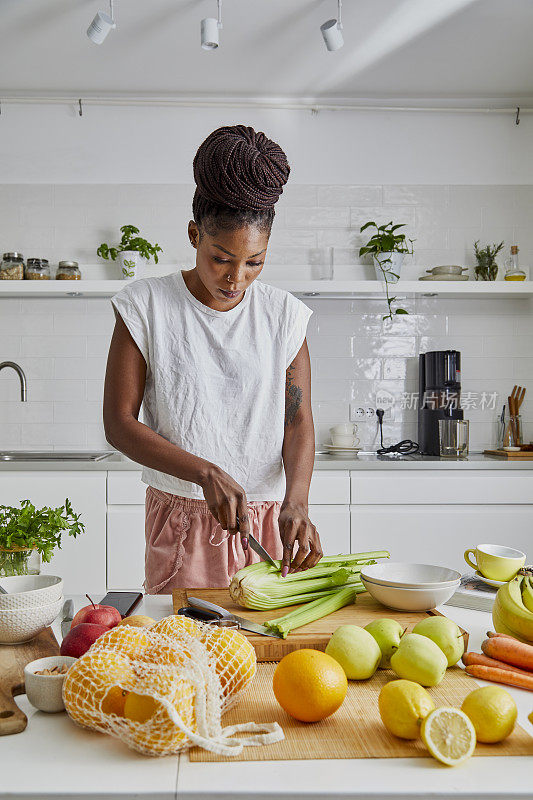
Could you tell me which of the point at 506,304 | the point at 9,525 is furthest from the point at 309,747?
the point at 506,304

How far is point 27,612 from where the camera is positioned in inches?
44.3

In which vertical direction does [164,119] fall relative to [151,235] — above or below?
above

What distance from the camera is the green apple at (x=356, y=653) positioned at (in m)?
1.02

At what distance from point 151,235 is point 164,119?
0.64 metres

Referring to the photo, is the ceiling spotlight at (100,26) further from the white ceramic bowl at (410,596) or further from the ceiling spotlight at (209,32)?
the white ceramic bowl at (410,596)

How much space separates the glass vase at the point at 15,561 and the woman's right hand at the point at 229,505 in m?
0.34

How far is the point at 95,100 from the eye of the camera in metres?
3.80

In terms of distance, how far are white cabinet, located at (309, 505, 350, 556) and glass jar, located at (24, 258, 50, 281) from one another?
186cm

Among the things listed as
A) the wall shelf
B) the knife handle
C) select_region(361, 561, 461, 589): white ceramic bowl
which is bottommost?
the knife handle

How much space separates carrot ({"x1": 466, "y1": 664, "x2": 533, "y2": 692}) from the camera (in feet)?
3.35

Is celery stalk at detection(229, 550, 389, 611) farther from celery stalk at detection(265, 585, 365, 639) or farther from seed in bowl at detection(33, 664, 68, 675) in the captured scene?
seed in bowl at detection(33, 664, 68, 675)

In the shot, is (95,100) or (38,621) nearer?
(38,621)

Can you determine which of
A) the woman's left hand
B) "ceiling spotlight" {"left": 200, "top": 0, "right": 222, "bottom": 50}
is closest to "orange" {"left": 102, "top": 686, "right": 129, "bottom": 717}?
the woman's left hand

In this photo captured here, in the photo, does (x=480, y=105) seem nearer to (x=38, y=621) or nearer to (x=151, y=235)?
(x=151, y=235)
